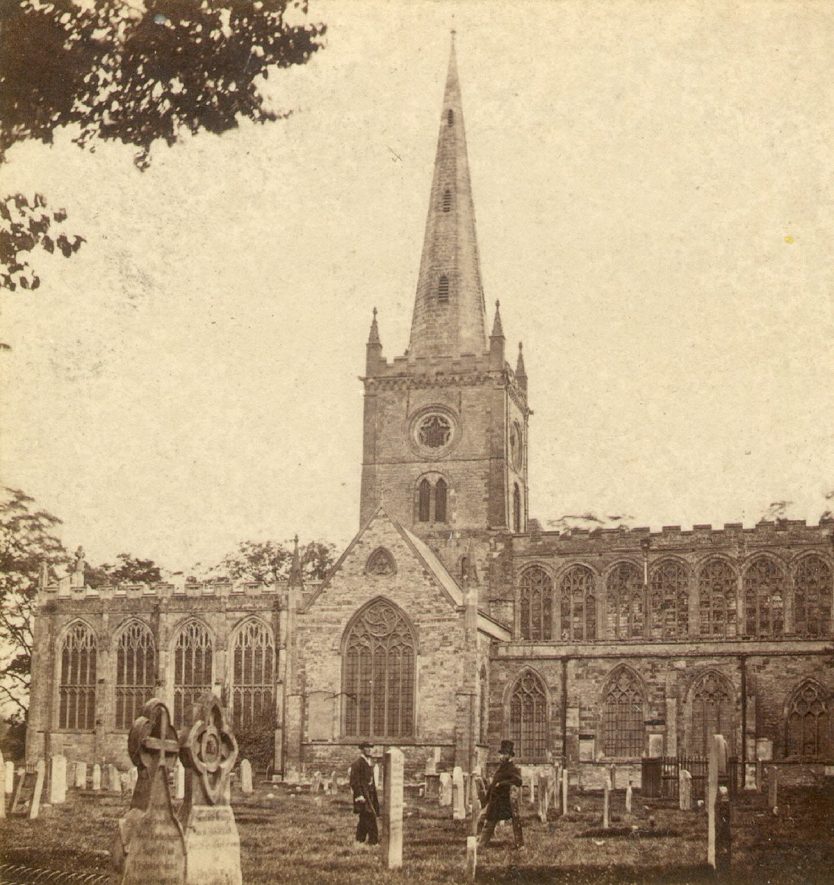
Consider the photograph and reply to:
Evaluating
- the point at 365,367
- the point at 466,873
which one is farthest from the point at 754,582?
the point at 466,873

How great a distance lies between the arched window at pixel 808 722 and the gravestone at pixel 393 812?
2036 cm

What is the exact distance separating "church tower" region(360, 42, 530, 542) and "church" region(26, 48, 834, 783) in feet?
0.25

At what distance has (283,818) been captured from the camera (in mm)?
23156

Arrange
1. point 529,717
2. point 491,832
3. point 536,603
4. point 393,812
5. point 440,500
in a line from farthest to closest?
point 440,500 → point 536,603 → point 529,717 → point 491,832 → point 393,812

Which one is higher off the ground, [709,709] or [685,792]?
[709,709]

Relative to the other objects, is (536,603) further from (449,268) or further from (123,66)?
(123,66)

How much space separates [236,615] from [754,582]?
1588 centimetres

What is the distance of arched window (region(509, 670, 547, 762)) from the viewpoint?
3734 cm

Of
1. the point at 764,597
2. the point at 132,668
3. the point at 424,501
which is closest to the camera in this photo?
the point at 764,597

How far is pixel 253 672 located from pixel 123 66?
28.2 metres

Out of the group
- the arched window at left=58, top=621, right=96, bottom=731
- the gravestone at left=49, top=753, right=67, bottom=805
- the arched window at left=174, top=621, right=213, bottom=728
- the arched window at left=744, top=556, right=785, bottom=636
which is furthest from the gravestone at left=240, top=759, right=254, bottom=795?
the arched window at left=744, top=556, right=785, bottom=636

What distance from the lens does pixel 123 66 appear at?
16.4 metres

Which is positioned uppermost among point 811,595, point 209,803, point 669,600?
point 811,595

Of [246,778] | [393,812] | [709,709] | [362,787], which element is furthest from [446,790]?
[709,709]
